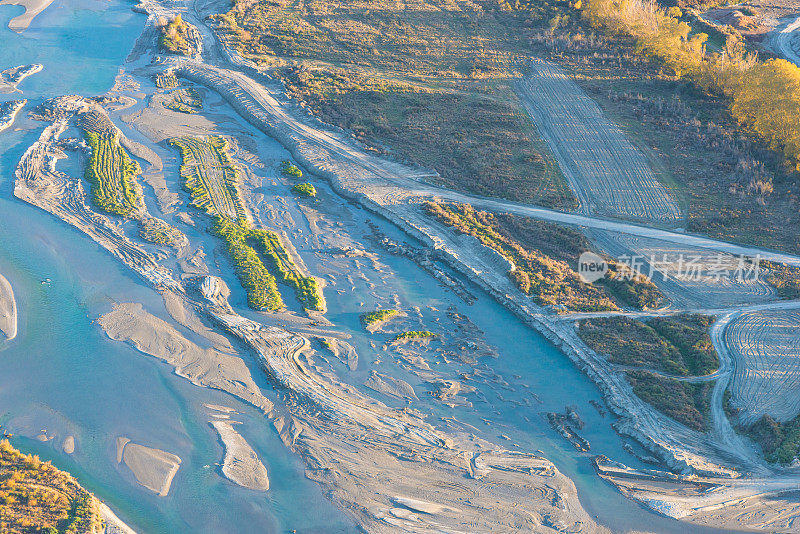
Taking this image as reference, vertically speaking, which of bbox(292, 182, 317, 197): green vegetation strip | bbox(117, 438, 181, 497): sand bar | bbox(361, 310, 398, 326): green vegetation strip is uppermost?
bbox(292, 182, 317, 197): green vegetation strip

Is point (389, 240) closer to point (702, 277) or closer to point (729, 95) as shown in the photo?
point (702, 277)

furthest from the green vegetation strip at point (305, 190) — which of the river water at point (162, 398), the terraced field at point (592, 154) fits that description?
the terraced field at point (592, 154)

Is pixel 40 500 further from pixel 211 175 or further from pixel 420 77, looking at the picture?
pixel 420 77

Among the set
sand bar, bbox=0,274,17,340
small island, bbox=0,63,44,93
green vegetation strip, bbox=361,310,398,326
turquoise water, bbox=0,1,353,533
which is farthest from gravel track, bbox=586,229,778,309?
small island, bbox=0,63,44,93

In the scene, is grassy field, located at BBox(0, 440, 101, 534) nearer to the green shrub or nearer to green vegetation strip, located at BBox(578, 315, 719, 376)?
green vegetation strip, located at BBox(578, 315, 719, 376)

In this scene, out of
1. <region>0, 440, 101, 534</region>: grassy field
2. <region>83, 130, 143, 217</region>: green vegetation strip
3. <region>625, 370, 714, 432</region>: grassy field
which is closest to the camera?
<region>0, 440, 101, 534</region>: grassy field

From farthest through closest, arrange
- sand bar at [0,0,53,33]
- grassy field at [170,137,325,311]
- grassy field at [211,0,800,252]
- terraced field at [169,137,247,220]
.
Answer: sand bar at [0,0,53,33] → grassy field at [211,0,800,252] → terraced field at [169,137,247,220] → grassy field at [170,137,325,311]

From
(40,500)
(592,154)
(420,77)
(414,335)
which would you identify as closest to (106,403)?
(40,500)
